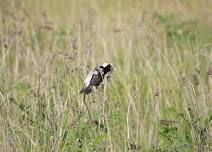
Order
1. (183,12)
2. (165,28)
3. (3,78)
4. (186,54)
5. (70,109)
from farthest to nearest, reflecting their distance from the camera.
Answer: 1. (183,12)
2. (165,28)
3. (186,54)
4. (3,78)
5. (70,109)

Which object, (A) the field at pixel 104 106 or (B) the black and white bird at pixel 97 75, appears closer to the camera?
(B) the black and white bird at pixel 97 75

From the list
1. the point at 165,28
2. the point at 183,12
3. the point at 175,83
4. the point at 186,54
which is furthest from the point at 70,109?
the point at 183,12

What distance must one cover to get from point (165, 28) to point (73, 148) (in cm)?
429

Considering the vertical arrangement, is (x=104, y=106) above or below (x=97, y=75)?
below

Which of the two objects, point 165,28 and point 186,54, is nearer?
point 186,54

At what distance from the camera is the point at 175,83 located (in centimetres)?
496

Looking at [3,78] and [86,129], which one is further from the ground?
[3,78]

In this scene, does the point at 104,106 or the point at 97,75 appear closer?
the point at 97,75

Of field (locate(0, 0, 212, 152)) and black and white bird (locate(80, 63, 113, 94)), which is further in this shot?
field (locate(0, 0, 212, 152))

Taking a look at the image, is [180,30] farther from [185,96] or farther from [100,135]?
[100,135]

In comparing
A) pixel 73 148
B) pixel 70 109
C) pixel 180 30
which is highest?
pixel 180 30

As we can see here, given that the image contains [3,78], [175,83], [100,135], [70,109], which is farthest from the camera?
[175,83]

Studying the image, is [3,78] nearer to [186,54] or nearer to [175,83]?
[175,83]

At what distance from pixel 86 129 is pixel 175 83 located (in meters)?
1.59
